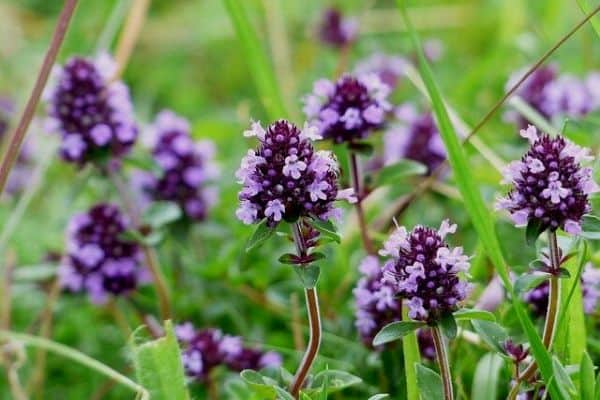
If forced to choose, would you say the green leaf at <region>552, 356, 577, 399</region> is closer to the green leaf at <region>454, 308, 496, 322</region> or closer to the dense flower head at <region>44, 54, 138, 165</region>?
the green leaf at <region>454, 308, 496, 322</region>

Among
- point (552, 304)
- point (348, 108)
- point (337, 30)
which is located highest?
point (337, 30)

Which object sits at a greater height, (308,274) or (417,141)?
(417,141)

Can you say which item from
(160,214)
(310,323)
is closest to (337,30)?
(160,214)

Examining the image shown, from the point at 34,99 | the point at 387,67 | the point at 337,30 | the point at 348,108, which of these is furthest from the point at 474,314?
the point at 337,30

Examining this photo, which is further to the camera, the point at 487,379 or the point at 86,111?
the point at 86,111

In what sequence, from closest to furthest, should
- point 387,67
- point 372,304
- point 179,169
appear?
point 372,304, point 179,169, point 387,67

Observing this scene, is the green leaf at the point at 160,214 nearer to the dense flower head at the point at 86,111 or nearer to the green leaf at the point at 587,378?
the dense flower head at the point at 86,111

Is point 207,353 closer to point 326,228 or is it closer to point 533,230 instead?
point 326,228

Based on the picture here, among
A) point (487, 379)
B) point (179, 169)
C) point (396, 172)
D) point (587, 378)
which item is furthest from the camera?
point (179, 169)
